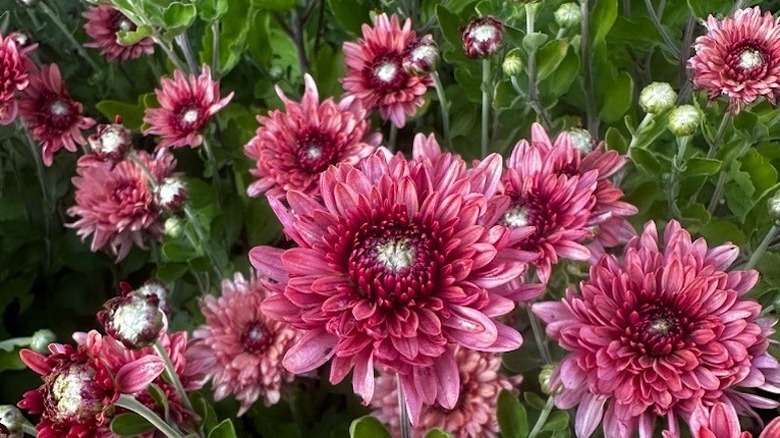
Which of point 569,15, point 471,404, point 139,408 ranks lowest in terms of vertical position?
point 471,404

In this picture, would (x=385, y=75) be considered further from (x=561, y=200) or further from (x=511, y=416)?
(x=511, y=416)

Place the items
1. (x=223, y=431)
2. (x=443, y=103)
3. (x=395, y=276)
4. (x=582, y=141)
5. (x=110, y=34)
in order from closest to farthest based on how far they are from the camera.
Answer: (x=395, y=276)
(x=223, y=431)
(x=582, y=141)
(x=443, y=103)
(x=110, y=34)

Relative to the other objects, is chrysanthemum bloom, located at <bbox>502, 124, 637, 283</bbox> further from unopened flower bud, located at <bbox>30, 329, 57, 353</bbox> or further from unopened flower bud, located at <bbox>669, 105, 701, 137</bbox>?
unopened flower bud, located at <bbox>30, 329, 57, 353</bbox>

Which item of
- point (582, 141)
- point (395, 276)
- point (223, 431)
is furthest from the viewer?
point (582, 141)

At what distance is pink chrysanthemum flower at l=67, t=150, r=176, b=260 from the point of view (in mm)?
790

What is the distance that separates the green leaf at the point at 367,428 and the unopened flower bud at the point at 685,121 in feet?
1.18

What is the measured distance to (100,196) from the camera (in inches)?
32.7

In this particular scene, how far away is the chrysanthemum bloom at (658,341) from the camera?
0.50 metres

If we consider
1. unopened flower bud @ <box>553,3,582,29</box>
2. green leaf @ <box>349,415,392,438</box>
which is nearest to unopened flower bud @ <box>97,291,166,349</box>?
green leaf @ <box>349,415,392,438</box>

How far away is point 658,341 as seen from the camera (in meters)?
0.51

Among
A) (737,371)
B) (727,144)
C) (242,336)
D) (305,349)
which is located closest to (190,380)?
(242,336)

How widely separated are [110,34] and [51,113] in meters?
0.16

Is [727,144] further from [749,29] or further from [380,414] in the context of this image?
[380,414]

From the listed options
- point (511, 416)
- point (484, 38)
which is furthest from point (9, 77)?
point (511, 416)
